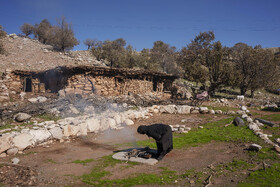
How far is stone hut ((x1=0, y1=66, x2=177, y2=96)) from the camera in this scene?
47.2 feet

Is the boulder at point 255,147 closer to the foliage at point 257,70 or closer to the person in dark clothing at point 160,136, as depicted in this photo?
the person in dark clothing at point 160,136

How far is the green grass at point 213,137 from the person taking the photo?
708 cm

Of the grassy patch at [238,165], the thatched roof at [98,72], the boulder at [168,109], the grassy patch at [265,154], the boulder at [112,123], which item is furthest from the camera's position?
the thatched roof at [98,72]

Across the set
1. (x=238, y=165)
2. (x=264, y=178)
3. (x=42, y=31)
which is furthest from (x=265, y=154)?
(x=42, y=31)

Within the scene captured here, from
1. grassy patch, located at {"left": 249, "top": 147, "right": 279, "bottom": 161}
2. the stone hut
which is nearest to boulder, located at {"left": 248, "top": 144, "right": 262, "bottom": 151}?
grassy patch, located at {"left": 249, "top": 147, "right": 279, "bottom": 161}

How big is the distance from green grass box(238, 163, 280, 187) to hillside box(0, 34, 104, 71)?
2071 centimetres

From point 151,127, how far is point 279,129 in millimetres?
5795

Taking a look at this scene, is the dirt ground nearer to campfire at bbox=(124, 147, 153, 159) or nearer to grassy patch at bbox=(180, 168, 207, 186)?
grassy patch at bbox=(180, 168, 207, 186)

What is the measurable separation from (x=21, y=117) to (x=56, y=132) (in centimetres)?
178

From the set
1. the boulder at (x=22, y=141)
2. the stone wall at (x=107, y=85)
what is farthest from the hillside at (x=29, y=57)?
the boulder at (x=22, y=141)

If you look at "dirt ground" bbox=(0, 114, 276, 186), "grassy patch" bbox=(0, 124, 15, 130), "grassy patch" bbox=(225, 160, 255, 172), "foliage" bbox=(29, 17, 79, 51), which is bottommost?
"dirt ground" bbox=(0, 114, 276, 186)

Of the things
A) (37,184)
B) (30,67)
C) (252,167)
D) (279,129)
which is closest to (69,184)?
(37,184)

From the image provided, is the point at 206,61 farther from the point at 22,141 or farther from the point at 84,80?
the point at 22,141

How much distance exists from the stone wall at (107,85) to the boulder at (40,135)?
6775 millimetres
